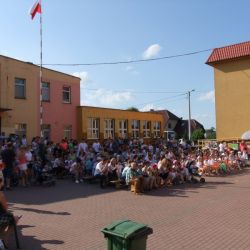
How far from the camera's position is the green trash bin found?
570cm

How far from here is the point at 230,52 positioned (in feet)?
125

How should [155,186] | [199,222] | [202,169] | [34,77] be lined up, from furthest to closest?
[34,77] → [202,169] → [155,186] → [199,222]

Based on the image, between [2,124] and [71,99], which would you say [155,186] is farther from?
[71,99]

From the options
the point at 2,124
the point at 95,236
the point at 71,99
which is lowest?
the point at 95,236

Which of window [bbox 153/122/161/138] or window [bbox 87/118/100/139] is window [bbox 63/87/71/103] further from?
window [bbox 153/122/161/138]

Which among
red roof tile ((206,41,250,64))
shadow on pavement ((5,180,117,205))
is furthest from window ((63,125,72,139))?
shadow on pavement ((5,180,117,205))

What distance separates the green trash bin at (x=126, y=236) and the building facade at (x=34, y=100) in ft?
73.4

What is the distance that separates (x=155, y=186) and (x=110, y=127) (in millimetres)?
21645

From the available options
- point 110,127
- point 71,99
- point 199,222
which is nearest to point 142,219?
point 199,222

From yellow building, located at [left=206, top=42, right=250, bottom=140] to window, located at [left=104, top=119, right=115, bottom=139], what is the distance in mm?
9852

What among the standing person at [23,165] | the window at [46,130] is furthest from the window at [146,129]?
the standing person at [23,165]

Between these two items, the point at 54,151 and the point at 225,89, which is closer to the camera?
the point at 54,151

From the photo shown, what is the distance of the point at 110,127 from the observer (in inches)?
1519

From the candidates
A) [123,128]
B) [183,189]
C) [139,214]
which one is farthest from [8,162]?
[123,128]
